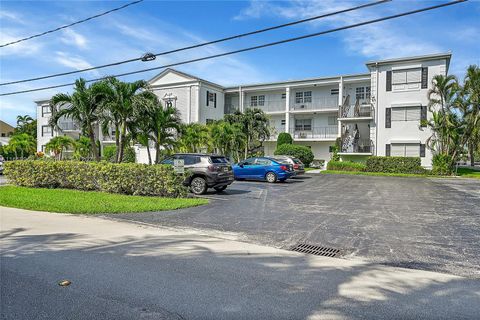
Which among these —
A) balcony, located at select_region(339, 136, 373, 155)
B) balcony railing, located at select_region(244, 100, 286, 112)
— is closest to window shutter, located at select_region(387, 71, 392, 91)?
balcony, located at select_region(339, 136, 373, 155)

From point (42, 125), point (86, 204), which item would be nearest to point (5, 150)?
point (42, 125)

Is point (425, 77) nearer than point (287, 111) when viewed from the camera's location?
Yes

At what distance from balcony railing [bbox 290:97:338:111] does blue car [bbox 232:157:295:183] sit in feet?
58.9

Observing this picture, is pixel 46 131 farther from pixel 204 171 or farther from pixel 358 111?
pixel 204 171

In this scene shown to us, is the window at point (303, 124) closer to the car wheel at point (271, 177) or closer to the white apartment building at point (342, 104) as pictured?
the white apartment building at point (342, 104)

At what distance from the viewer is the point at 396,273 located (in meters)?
5.09

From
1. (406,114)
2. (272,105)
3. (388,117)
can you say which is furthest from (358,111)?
(272,105)

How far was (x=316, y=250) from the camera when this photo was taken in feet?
20.7

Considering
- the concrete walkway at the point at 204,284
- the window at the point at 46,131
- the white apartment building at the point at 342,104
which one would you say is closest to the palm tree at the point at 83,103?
the concrete walkway at the point at 204,284

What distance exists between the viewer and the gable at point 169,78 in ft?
125

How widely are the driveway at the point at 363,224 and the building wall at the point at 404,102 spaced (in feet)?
53.8

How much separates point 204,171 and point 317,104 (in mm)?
25820

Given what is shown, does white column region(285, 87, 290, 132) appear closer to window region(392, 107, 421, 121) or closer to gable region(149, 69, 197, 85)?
gable region(149, 69, 197, 85)

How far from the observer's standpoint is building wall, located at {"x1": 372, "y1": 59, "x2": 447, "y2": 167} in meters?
28.3
